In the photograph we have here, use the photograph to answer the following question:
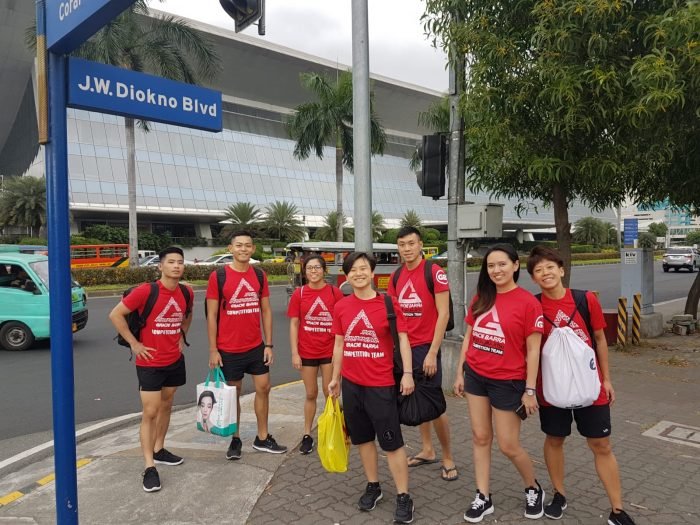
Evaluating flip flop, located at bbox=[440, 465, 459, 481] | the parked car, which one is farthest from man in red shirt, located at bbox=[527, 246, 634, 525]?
the parked car

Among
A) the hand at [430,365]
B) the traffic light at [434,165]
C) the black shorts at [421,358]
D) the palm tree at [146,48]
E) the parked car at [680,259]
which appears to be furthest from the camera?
the parked car at [680,259]

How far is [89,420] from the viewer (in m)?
5.79

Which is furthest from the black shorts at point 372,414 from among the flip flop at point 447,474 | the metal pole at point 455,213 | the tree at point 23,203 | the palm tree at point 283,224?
the palm tree at point 283,224

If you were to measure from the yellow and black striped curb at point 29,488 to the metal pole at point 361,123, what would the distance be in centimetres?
318

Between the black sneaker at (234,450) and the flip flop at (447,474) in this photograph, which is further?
the black sneaker at (234,450)

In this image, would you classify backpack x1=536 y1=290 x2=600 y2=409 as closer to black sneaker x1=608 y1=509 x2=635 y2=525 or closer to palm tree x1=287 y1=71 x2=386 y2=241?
black sneaker x1=608 y1=509 x2=635 y2=525

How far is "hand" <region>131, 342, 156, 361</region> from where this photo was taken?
3906 mm

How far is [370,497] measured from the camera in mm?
3480

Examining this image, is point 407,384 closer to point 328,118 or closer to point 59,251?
point 59,251

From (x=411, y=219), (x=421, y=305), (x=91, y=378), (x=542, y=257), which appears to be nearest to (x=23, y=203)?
(x=411, y=219)

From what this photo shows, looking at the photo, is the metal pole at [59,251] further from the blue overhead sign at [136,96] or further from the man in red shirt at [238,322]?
the man in red shirt at [238,322]

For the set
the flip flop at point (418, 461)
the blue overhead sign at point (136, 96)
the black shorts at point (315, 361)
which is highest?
the blue overhead sign at point (136, 96)

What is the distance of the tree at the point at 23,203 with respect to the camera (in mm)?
35031

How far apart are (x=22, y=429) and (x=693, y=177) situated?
381 inches
